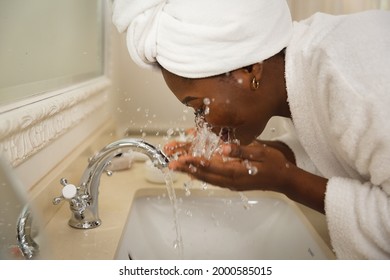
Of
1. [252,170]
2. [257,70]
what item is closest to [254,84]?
[257,70]

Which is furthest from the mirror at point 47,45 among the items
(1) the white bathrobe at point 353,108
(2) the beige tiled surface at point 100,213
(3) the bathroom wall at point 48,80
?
(1) the white bathrobe at point 353,108

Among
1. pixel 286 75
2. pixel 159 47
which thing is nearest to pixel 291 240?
pixel 286 75

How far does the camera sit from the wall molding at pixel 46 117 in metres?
0.50


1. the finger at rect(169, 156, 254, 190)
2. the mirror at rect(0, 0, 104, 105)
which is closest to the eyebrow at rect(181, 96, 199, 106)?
the finger at rect(169, 156, 254, 190)

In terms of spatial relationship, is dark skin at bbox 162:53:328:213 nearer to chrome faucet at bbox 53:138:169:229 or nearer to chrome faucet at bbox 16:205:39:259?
chrome faucet at bbox 53:138:169:229

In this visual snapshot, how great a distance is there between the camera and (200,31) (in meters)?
0.50

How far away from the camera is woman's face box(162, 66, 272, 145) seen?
0.55 metres

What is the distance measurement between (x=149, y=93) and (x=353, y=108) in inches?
12.7

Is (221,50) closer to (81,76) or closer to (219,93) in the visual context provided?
(219,93)

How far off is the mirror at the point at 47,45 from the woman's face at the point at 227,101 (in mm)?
190

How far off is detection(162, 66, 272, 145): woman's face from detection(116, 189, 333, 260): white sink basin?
7.1 inches

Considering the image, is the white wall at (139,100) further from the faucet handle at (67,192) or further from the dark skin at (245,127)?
the faucet handle at (67,192)

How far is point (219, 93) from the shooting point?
1.82ft

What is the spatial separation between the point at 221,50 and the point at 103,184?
1.22 ft
